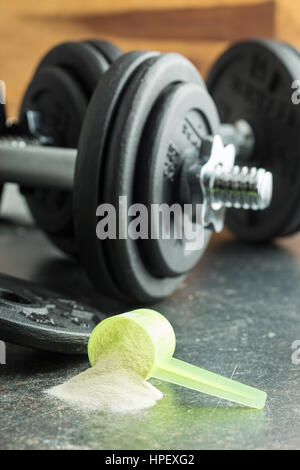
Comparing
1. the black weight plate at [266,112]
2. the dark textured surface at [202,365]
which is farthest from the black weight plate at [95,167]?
the black weight plate at [266,112]

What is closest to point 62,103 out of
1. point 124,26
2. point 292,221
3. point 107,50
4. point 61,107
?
point 61,107

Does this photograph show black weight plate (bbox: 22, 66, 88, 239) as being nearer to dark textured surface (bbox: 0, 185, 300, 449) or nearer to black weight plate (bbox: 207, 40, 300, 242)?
dark textured surface (bbox: 0, 185, 300, 449)

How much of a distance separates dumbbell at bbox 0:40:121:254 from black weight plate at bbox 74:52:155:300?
240mm

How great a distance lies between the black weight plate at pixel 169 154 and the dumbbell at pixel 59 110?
8.5 inches

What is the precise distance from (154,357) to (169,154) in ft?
0.89

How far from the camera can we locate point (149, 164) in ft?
2.23

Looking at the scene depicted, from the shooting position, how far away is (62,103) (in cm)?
98

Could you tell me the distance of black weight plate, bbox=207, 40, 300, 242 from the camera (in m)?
1.03

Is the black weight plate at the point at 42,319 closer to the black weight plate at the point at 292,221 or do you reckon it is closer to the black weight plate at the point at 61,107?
the black weight plate at the point at 61,107

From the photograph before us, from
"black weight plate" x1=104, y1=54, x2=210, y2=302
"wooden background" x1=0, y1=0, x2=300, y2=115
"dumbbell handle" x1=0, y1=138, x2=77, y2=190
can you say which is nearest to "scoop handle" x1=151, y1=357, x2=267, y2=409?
"black weight plate" x1=104, y1=54, x2=210, y2=302

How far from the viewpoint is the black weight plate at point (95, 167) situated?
2.17ft
